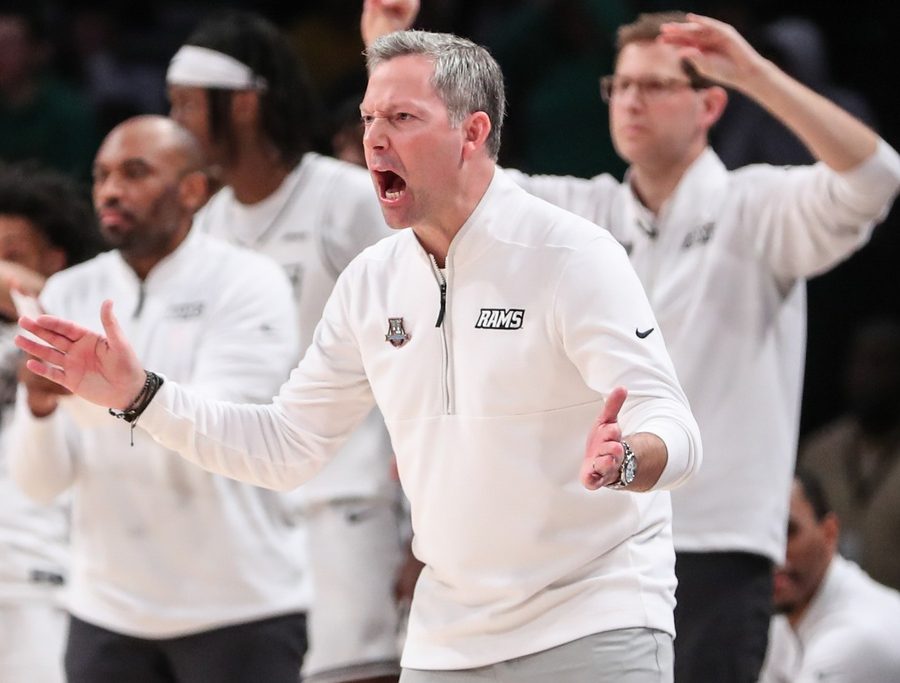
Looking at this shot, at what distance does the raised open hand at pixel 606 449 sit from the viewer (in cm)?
307

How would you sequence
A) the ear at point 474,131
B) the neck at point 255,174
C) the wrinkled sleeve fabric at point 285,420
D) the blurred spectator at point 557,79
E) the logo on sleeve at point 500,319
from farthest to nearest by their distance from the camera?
the blurred spectator at point 557,79, the neck at point 255,174, the wrinkled sleeve fabric at point 285,420, the ear at point 474,131, the logo on sleeve at point 500,319

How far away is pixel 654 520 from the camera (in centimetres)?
358

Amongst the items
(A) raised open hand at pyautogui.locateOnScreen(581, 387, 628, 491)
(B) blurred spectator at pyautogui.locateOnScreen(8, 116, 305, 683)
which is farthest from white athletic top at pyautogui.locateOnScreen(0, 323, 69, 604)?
(A) raised open hand at pyautogui.locateOnScreen(581, 387, 628, 491)

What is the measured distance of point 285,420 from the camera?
3.81 m

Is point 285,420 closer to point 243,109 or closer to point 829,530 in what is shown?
point 243,109

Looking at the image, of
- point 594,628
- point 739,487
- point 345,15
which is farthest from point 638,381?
point 345,15

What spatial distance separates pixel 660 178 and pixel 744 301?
0.42 meters

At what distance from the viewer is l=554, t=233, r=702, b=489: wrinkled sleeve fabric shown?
10.8 feet

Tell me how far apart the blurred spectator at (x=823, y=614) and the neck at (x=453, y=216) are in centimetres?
232

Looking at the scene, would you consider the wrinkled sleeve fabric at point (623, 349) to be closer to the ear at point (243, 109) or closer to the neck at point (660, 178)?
the neck at point (660, 178)

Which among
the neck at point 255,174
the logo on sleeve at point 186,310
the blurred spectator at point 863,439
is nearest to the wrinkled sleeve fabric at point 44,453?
the logo on sleeve at point 186,310

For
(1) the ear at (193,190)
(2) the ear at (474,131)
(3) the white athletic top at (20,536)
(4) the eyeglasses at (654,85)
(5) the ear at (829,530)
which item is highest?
(2) the ear at (474,131)

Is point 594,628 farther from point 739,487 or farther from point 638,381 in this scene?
point 739,487

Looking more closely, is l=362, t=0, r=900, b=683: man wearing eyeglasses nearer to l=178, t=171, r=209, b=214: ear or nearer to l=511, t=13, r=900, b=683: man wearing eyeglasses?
l=511, t=13, r=900, b=683: man wearing eyeglasses
